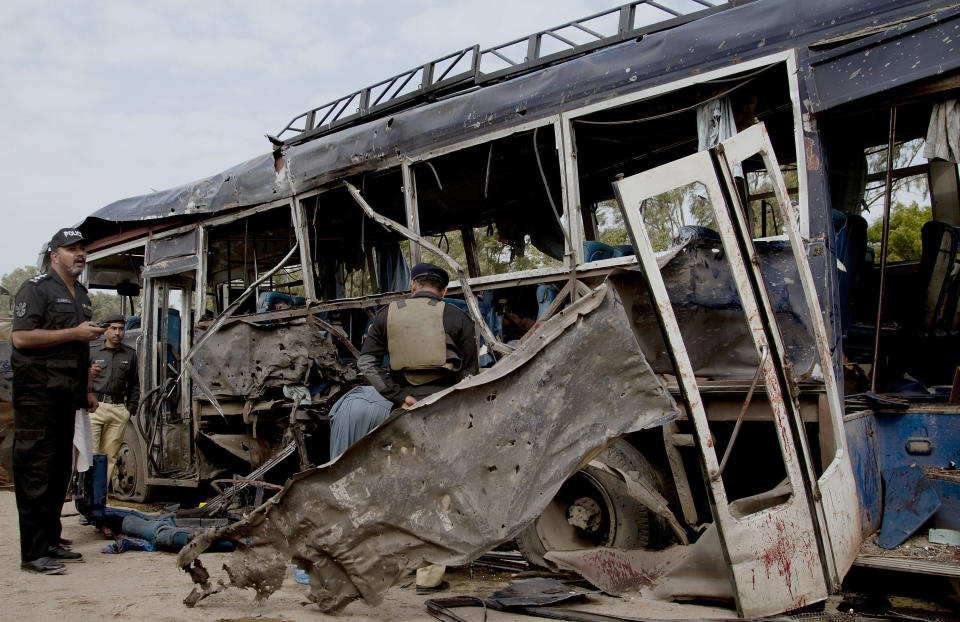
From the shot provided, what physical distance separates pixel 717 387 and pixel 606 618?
1.39 metres

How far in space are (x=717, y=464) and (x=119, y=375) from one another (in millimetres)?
7112

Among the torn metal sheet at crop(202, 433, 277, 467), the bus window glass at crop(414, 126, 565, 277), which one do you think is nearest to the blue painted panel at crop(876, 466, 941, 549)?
the bus window glass at crop(414, 126, 565, 277)

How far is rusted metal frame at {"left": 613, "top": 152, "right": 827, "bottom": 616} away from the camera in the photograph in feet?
9.37

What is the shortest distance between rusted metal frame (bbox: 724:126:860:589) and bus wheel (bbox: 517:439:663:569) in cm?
103

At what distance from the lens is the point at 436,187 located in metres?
6.92

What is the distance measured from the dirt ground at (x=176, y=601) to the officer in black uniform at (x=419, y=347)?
3.65ft

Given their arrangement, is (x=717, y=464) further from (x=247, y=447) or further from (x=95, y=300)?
(x=95, y=300)

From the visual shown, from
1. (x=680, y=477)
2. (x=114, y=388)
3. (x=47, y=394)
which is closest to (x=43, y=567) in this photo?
(x=47, y=394)

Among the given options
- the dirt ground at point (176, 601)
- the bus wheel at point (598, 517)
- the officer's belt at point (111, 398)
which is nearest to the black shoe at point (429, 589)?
the dirt ground at point (176, 601)

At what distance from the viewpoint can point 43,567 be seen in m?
3.89

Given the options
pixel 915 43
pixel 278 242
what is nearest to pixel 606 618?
pixel 915 43

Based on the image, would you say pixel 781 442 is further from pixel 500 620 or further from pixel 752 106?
pixel 752 106

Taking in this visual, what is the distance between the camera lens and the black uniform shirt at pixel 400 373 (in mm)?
3840

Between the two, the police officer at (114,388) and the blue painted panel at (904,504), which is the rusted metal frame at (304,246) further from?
the blue painted panel at (904,504)
